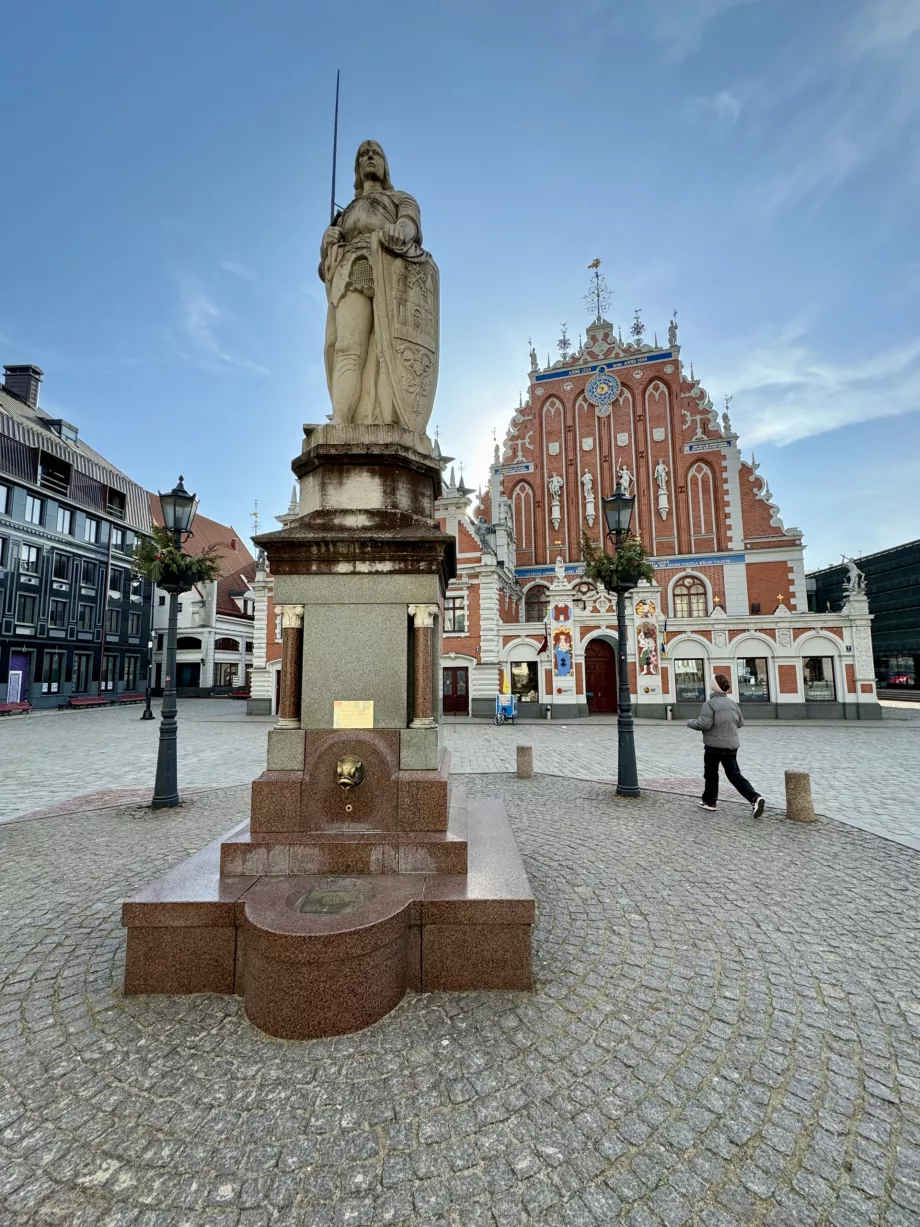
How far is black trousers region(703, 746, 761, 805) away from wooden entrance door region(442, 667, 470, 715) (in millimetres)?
18463

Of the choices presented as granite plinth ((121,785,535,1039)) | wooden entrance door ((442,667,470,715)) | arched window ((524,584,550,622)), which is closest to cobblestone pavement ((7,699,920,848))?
wooden entrance door ((442,667,470,715))

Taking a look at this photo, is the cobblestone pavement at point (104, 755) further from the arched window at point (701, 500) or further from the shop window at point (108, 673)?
the arched window at point (701, 500)

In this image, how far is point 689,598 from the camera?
104 ft

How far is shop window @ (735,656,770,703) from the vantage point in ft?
79.0

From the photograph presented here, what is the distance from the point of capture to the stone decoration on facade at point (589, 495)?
3409cm

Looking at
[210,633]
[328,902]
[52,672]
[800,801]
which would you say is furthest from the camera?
[210,633]

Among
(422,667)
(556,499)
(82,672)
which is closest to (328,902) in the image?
(422,667)

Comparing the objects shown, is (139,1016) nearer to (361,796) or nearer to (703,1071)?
(361,796)

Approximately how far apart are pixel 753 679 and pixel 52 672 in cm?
3702

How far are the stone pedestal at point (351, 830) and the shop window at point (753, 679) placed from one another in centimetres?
2284

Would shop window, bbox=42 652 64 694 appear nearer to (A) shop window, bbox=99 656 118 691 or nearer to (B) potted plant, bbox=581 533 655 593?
(A) shop window, bbox=99 656 118 691

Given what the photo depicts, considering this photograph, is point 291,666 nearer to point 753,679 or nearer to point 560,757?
point 560,757

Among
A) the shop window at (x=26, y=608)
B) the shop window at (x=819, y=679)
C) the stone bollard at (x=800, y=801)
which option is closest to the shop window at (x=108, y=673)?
the shop window at (x=26, y=608)

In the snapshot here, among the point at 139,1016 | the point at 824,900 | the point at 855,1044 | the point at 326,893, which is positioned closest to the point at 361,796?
the point at 326,893
